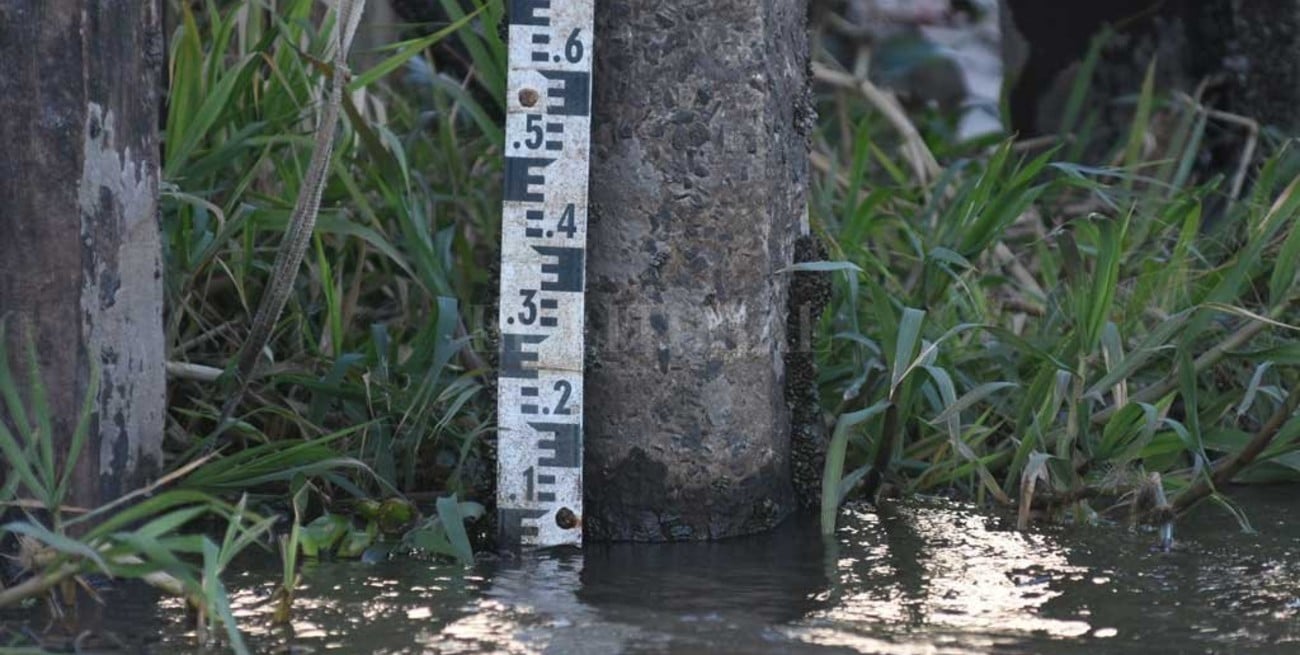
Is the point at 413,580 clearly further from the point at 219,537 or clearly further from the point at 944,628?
the point at 944,628

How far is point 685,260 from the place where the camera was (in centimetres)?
268

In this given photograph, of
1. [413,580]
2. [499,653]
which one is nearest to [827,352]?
[413,580]

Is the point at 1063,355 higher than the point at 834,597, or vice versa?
the point at 1063,355

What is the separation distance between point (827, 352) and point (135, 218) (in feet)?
4.12

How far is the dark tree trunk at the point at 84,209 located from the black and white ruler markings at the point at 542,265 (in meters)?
0.51

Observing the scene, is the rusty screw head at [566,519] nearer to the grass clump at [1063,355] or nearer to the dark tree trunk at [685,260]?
the dark tree trunk at [685,260]

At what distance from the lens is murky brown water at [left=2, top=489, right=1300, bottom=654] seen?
218 centimetres

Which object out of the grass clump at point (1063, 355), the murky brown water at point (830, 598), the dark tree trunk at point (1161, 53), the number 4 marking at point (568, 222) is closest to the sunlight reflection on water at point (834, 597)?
the murky brown water at point (830, 598)

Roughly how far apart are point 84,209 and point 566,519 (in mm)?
818

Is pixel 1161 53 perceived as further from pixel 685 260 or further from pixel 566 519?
pixel 566 519

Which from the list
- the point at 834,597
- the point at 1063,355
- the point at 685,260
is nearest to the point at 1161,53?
the point at 1063,355

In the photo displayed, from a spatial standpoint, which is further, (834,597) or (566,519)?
(566,519)

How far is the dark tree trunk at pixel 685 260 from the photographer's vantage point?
2.65 meters

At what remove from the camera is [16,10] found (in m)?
2.35
